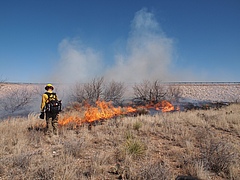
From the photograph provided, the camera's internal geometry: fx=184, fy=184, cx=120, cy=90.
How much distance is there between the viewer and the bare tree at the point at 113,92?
2273 cm

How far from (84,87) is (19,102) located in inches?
276

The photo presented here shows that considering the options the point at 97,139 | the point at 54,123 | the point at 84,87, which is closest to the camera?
the point at 97,139

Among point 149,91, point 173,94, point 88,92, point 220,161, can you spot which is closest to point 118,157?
point 220,161

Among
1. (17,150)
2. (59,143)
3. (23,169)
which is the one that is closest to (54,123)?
(59,143)

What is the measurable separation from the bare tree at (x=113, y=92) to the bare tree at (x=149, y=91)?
267 centimetres

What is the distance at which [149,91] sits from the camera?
25.3m

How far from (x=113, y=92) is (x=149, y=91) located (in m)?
5.37

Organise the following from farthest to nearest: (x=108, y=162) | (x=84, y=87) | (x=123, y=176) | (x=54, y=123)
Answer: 1. (x=84, y=87)
2. (x=54, y=123)
3. (x=108, y=162)
4. (x=123, y=176)

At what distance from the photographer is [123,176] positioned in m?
3.96

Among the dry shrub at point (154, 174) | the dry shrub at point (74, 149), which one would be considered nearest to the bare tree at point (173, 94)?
the dry shrub at point (74, 149)

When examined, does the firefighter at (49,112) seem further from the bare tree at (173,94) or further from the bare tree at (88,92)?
the bare tree at (173,94)

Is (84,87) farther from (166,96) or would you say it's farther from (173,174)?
(173,174)

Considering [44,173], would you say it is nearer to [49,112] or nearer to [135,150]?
[135,150]

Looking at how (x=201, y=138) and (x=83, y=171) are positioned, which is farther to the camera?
(x=201, y=138)
